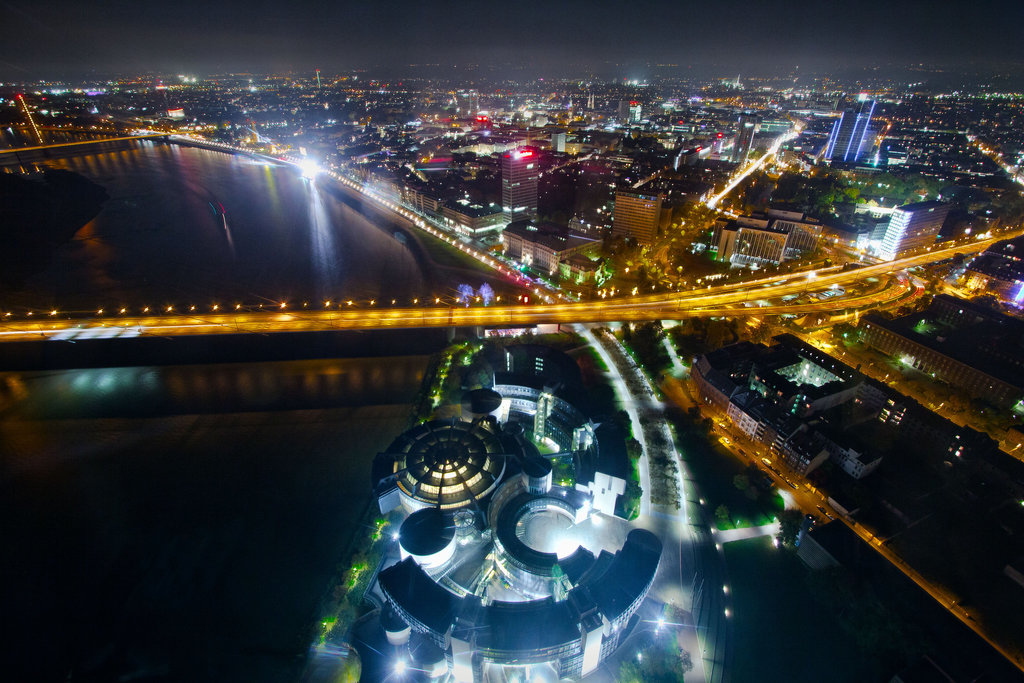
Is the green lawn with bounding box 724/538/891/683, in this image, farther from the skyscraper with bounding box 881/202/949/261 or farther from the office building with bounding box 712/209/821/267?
the skyscraper with bounding box 881/202/949/261

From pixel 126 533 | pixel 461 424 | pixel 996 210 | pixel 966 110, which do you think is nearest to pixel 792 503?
pixel 461 424

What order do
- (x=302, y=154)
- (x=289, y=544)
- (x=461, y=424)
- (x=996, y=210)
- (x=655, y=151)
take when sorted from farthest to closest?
1. (x=302, y=154)
2. (x=655, y=151)
3. (x=996, y=210)
4. (x=461, y=424)
5. (x=289, y=544)

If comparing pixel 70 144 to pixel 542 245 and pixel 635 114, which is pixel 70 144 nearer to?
pixel 542 245

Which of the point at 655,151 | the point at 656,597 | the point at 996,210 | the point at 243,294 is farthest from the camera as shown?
the point at 655,151

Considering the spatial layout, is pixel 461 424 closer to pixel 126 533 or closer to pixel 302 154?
pixel 126 533

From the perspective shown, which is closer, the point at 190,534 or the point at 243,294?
the point at 190,534

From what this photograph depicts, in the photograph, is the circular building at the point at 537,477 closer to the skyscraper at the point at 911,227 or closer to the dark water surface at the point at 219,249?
the dark water surface at the point at 219,249

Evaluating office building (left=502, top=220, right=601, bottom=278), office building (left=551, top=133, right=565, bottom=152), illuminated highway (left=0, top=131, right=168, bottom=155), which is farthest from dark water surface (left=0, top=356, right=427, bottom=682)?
illuminated highway (left=0, top=131, right=168, bottom=155)
